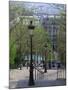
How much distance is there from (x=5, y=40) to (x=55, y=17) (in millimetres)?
511

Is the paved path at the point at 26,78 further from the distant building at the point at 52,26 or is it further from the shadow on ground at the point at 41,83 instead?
the distant building at the point at 52,26

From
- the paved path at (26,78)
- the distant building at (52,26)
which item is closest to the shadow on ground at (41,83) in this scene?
the paved path at (26,78)

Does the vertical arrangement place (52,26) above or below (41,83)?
above

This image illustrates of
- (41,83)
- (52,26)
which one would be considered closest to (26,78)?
(41,83)

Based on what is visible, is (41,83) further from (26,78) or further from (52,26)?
(52,26)

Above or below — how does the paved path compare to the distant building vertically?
below

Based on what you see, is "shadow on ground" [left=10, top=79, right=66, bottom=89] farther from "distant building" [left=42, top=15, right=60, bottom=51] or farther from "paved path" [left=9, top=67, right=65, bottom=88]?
"distant building" [left=42, top=15, right=60, bottom=51]

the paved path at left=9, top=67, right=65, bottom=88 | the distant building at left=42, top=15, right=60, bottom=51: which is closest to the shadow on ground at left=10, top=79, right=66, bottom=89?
the paved path at left=9, top=67, right=65, bottom=88

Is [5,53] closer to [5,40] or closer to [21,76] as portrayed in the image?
[5,40]

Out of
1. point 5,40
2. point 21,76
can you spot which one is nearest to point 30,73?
point 21,76

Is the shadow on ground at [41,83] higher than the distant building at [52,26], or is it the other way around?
the distant building at [52,26]

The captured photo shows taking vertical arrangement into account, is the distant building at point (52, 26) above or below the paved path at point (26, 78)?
above

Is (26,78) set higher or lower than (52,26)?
lower

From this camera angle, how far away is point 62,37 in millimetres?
2283
